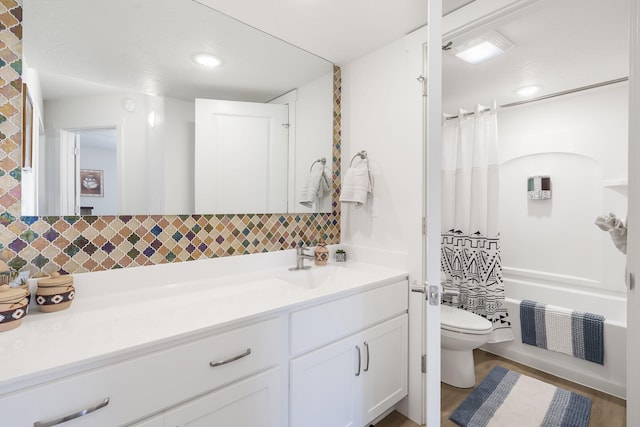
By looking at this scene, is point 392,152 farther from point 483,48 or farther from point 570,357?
point 570,357

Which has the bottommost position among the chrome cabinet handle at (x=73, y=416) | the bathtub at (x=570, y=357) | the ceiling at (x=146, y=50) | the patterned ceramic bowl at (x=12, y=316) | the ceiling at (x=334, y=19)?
the bathtub at (x=570, y=357)

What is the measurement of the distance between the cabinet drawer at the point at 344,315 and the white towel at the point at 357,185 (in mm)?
585

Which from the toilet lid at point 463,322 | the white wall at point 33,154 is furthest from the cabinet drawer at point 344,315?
the white wall at point 33,154

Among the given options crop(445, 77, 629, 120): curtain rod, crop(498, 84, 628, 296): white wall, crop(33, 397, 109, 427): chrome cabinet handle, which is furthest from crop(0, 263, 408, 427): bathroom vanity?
crop(498, 84, 628, 296): white wall

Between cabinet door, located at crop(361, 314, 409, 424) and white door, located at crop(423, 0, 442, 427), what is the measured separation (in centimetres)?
49

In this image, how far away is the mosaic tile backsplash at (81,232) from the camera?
3.42 feet

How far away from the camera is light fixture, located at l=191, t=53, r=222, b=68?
1.45 metres

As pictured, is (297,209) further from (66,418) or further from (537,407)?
(537,407)

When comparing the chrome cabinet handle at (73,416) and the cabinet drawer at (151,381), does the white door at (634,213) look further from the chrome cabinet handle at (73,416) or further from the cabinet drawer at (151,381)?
the chrome cabinet handle at (73,416)

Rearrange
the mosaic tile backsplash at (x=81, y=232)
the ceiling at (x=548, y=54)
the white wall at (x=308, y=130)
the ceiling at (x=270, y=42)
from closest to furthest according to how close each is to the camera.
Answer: the mosaic tile backsplash at (x=81, y=232), the ceiling at (x=270, y=42), the ceiling at (x=548, y=54), the white wall at (x=308, y=130)

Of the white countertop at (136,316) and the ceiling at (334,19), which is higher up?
the ceiling at (334,19)

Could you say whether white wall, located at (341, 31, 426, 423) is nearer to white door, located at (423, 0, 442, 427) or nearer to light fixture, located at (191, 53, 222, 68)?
white door, located at (423, 0, 442, 427)

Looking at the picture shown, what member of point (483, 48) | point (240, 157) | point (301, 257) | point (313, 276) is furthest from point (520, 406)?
point (240, 157)

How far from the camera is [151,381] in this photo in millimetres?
816
